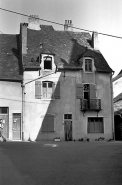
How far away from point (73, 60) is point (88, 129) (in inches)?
262

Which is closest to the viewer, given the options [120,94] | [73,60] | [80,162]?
[80,162]

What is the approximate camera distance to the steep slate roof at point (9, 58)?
30.1 metres

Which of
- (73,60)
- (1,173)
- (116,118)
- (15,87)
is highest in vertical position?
(73,60)

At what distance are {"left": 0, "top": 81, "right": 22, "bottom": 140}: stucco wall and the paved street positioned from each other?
1224cm

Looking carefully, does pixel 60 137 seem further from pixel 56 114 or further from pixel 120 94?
pixel 120 94

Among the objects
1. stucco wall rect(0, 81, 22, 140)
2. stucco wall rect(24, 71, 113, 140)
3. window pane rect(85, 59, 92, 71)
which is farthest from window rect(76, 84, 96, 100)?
stucco wall rect(0, 81, 22, 140)

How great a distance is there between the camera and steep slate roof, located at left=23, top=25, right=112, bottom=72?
31453mm

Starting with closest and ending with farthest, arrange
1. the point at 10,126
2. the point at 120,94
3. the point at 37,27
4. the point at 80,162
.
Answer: the point at 80,162
the point at 10,126
the point at 37,27
the point at 120,94

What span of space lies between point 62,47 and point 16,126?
9.47 meters

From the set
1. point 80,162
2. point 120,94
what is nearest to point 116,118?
point 120,94

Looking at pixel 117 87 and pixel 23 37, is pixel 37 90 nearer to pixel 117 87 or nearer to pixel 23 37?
pixel 23 37

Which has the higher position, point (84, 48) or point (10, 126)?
point (84, 48)

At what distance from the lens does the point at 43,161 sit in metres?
14.4

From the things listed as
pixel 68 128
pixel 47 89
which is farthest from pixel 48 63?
pixel 68 128
